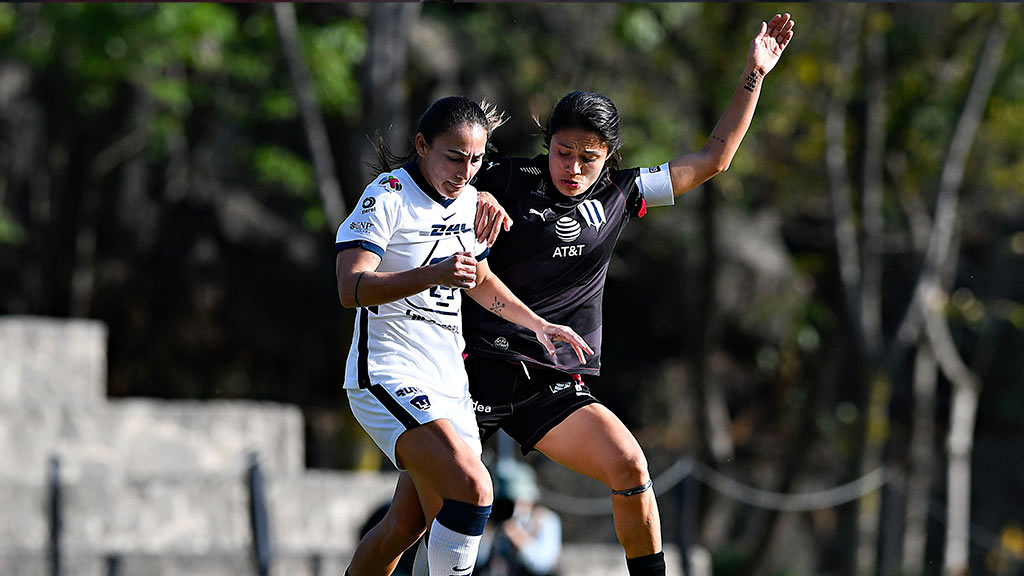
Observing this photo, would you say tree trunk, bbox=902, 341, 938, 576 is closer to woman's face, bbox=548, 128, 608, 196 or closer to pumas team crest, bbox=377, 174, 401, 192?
woman's face, bbox=548, 128, 608, 196

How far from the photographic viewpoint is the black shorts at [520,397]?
512 centimetres

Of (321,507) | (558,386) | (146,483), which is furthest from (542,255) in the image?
(321,507)

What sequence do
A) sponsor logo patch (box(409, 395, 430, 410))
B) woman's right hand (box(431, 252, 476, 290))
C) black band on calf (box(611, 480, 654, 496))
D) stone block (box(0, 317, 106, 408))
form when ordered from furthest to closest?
stone block (box(0, 317, 106, 408)), black band on calf (box(611, 480, 654, 496)), sponsor logo patch (box(409, 395, 430, 410)), woman's right hand (box(431, 252, 476, 290))

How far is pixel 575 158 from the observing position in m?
5.00

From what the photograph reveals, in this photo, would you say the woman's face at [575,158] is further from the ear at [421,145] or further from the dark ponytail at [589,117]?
the ear at [421,145]

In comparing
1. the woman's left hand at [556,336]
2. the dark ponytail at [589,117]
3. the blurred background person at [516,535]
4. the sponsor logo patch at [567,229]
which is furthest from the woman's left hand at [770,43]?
the blurred background person at [516,535]

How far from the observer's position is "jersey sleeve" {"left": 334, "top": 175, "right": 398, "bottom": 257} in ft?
15.3

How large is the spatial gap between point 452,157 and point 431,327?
0.61 m

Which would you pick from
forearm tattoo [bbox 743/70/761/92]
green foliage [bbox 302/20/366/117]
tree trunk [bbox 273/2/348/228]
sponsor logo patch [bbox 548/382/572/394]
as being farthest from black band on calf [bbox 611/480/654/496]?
green foliage [bbox 302/20/366/117]

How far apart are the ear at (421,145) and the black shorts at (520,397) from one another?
825 mm

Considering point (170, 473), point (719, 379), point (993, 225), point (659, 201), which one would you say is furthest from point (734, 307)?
point (659, 201)

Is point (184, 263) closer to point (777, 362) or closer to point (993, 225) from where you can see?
point (777, 362)

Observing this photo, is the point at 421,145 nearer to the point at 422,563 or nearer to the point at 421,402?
the point at 421,402

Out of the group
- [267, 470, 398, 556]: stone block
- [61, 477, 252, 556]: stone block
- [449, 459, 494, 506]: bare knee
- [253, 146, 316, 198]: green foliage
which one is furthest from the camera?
[253, 146, 316, 198]: green foliage
